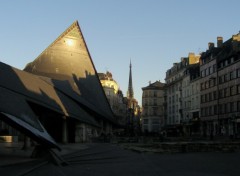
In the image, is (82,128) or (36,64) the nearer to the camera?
(82,128)

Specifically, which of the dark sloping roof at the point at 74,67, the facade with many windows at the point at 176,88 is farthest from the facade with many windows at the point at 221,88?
the dark sloping roof at the point at 74,67

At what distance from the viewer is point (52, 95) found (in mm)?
36125

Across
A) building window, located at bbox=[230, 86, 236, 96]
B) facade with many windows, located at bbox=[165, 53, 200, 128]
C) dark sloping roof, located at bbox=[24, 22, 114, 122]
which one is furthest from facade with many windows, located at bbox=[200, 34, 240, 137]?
dark sloping roof, located at bbox=[24, 22, 114, 122]

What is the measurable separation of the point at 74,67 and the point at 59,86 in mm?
15557

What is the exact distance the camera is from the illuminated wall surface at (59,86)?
20375mm

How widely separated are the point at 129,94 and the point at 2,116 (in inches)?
7004

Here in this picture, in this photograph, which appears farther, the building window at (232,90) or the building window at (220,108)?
the building window at (220,108)

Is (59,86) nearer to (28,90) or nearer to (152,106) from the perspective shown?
(28,90)

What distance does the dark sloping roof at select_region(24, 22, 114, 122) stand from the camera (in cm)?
5468

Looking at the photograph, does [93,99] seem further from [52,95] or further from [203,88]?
[203,88]

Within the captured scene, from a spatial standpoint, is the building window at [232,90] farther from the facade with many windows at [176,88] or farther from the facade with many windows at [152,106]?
the facade with many windows at [152,106]

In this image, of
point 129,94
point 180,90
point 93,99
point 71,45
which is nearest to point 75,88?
point 93,99

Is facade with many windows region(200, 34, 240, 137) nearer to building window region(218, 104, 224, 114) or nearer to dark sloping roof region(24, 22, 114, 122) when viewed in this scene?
building window region(218, 104, 224, 114)

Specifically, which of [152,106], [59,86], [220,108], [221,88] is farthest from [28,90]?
[152,106]
